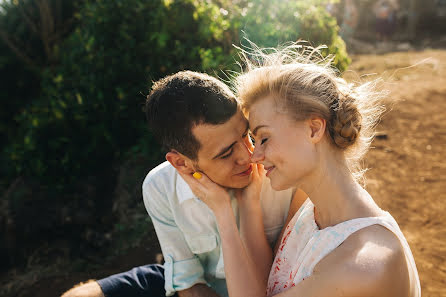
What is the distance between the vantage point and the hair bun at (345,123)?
204cm

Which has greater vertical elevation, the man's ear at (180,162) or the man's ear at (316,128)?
the man's ear at (316,128)

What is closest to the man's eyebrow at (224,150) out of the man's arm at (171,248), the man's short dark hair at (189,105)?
the man's short dark hair at (189,105)

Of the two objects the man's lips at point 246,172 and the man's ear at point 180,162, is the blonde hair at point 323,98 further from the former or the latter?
the man's ear at point 180,162

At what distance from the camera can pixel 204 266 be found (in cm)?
286

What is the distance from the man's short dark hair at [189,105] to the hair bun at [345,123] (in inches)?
27.0

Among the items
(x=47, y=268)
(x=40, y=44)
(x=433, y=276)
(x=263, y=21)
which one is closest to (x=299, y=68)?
(x=433, y=276)

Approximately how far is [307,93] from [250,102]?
0.38 meters

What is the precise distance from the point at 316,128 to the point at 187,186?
43.4 inches

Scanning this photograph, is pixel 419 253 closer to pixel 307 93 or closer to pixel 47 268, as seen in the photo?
pixel 307 93

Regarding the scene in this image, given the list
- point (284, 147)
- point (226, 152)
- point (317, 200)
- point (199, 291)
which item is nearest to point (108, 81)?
point (226, 152)

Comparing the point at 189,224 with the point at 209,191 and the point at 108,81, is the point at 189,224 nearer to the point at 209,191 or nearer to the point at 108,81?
the point at 209,191

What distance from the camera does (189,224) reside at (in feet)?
9.09

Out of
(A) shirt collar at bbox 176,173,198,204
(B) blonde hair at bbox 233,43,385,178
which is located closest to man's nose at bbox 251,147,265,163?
(B) blonde hair at bbox 233,43,385,178

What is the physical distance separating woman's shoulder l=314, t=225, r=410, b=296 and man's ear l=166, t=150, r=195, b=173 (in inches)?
44.5
